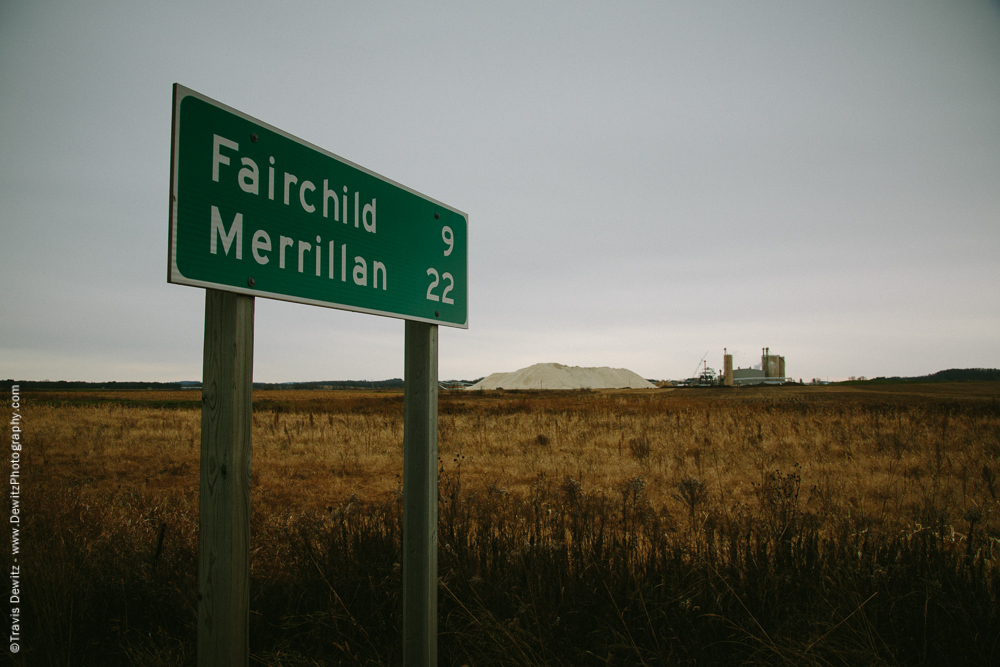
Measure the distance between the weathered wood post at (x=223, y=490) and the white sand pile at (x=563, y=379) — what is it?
104 metres

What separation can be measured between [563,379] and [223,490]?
11021cm

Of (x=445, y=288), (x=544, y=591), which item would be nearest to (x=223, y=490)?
(x=445, y=288)

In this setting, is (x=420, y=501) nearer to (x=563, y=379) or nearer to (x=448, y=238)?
(x=448, y=238)

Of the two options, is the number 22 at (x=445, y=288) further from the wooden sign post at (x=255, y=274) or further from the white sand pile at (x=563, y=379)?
the white sand pile at (x=563, y=379)

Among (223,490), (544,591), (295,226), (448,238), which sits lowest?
(544,591)

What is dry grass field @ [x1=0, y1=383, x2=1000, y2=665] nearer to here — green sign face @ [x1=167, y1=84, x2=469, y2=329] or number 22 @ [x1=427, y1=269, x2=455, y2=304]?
number 22 @ [x1=427, y1=269, x2=455, y2=304]

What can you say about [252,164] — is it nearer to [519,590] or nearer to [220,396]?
[220,396]

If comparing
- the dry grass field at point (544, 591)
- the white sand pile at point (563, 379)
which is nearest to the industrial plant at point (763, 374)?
the white sand pile at point (563, 379)

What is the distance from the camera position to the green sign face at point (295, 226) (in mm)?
1391

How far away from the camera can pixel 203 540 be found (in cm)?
143

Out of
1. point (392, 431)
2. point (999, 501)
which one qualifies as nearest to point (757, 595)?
point (999, 501)

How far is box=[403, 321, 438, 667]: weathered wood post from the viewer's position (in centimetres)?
204

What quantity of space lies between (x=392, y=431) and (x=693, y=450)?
9076 millimetres

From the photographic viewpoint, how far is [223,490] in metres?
1.45
